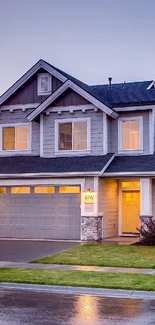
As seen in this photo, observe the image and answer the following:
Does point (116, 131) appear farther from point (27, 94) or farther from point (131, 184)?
point (27, 94)

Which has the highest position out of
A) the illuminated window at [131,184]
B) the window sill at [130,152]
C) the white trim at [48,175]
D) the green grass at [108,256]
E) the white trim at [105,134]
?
the white trim at [105,134]

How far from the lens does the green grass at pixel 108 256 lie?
52.3 ft

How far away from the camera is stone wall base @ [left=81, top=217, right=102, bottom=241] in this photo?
23375 millimetres

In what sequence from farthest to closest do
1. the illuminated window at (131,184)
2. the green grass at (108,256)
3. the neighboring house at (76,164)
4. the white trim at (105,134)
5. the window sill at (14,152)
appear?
the window sill at (14,152) < the illuminated window at (131,184) < the white trim at (105,134) < the neighboring house at (76,164) < the green grass at (108,256)

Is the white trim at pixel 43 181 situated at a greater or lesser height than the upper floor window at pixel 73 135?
lesser

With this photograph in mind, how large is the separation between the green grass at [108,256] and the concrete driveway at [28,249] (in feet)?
2.35

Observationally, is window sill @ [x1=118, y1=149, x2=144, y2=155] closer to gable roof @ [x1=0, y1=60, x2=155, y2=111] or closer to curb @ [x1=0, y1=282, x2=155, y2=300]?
gable roof @ [x1=0, y1=60, x2=155, y2=111]

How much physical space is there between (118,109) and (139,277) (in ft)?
44.3

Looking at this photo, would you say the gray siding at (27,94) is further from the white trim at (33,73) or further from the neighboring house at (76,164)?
the white trim at (33,73)

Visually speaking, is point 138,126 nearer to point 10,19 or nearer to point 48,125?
point 48,125

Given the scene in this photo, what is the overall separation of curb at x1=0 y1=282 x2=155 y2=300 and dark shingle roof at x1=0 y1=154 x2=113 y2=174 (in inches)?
438

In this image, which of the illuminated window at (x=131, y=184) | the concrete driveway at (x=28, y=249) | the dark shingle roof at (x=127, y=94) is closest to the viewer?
the concrete driveway at (x=28, y=249)

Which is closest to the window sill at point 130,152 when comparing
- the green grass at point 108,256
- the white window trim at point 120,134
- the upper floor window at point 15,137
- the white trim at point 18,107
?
the white window trim at point 120,134

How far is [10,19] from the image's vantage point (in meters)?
25.3
